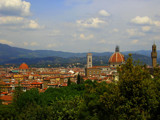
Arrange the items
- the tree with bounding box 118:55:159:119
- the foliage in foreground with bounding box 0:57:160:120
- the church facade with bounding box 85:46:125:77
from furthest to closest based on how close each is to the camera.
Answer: the church facade with bounding box 85:46:125:77 → the foliage in foreground with bounding box 0:57:160:120 → the tree with bounding box 118:55:159:119

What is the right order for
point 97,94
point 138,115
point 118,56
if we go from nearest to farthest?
1. point 138,115
2. point 97,94
3. point 118,56

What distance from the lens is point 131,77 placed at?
12227 mm

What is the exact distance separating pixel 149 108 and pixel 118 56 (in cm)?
6253

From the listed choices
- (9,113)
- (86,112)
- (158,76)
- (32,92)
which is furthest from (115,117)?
(32,92)

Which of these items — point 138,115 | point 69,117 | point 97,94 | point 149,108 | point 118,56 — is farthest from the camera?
point 118,56

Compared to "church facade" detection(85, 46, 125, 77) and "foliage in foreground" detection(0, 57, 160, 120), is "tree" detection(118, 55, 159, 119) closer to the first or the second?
"foliage in foreground" detection(0, 57, 160, 120)

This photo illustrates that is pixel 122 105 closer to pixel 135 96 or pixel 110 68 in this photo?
pixel 135 96

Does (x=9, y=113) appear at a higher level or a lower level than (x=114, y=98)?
lower

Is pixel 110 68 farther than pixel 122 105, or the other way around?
pixel 110 68

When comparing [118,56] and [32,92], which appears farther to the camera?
[118,56]

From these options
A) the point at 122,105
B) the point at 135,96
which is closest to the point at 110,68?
the point at 135,96

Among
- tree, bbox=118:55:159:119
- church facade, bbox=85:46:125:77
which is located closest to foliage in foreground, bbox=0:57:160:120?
tree, bbox=118:55:159:119

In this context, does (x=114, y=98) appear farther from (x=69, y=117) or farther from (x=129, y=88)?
(x=69, y=117)

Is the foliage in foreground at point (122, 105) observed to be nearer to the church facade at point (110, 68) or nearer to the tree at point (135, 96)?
the tree at point (135, 96)
